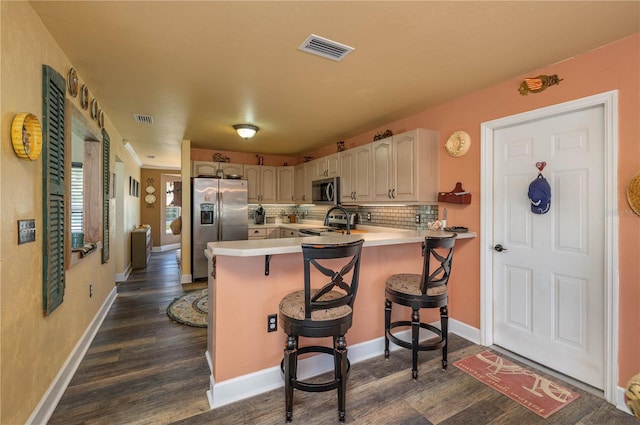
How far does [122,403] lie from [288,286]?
1337mm

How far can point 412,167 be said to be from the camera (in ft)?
10.8

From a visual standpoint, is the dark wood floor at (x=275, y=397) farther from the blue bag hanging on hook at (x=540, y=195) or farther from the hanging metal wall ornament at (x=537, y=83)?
the hanging metal wall ornament at (x=537, y=83)

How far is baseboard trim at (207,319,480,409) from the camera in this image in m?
2.02

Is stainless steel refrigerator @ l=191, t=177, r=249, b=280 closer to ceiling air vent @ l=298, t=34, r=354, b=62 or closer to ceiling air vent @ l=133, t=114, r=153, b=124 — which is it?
ceiling air vent @ l=133, t=114, r=153, b=124

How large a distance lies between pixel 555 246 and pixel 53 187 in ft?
12.3

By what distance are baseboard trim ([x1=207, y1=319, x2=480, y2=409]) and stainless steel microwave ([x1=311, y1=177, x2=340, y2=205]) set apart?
7.94 feet

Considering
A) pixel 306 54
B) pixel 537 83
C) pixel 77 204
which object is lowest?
pixel 77 204

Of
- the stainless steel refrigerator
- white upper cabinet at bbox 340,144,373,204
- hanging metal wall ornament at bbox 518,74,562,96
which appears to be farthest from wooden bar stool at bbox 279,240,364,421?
the stainless steel refrigerator

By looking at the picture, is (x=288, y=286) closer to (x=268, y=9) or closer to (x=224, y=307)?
(x=224, y=307)

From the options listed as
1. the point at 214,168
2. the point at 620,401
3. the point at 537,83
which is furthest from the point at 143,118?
the point at 620,401

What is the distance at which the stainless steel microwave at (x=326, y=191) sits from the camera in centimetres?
464

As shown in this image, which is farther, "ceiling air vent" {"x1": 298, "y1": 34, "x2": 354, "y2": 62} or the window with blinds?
the window with blinds

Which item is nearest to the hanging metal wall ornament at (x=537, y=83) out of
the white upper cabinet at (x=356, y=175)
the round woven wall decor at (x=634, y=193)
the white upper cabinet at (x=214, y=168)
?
the round woven wall decor at (x=634, y=193)

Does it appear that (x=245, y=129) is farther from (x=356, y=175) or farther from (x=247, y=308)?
(x=247, y=308)
